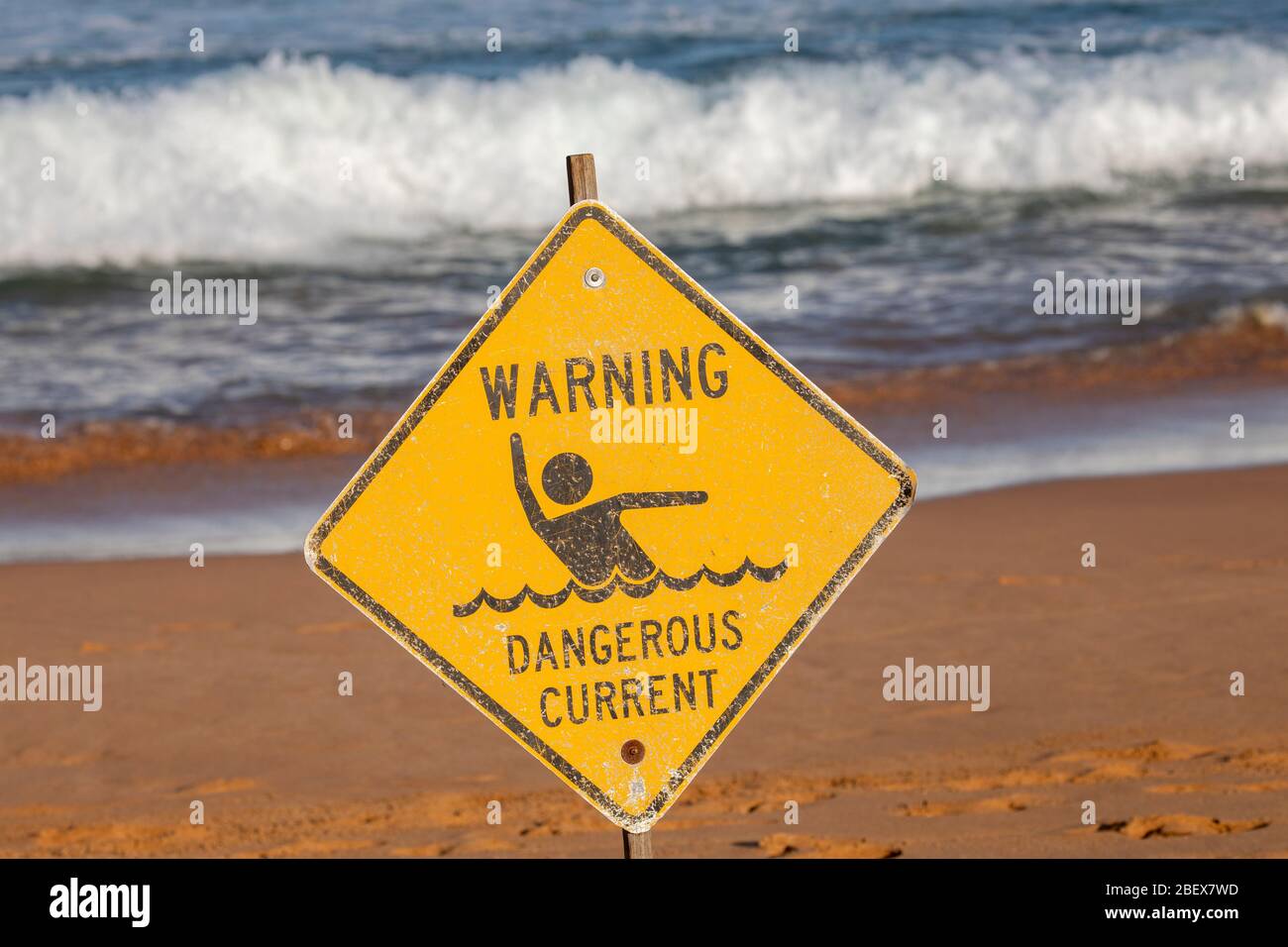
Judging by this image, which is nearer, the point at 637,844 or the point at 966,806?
the point at 637,844

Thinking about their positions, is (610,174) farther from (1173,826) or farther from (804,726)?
(1173,826)

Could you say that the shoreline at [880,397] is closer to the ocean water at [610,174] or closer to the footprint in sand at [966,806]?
the ocean water at [610,174]

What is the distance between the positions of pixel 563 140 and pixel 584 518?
521 inches

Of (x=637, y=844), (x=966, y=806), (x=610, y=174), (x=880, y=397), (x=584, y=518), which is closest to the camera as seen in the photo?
(x=584, y=518)

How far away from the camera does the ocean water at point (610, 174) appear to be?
9719 mm

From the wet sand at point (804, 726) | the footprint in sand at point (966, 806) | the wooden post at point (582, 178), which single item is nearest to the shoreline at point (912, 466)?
the wet sand at point (804, 726)

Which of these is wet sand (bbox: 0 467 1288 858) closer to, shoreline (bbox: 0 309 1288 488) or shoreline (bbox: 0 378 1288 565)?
shoreline (bbox: 0 378 1288 565)

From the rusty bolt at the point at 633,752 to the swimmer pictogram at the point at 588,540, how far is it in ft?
0.83

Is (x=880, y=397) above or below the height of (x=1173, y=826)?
above

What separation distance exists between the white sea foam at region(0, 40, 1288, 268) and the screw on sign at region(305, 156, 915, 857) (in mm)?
10742

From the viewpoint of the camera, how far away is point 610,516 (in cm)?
245

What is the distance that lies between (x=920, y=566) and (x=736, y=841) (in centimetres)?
215

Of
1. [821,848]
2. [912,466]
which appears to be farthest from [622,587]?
[912,466]

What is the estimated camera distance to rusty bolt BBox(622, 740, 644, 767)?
2.50 m
